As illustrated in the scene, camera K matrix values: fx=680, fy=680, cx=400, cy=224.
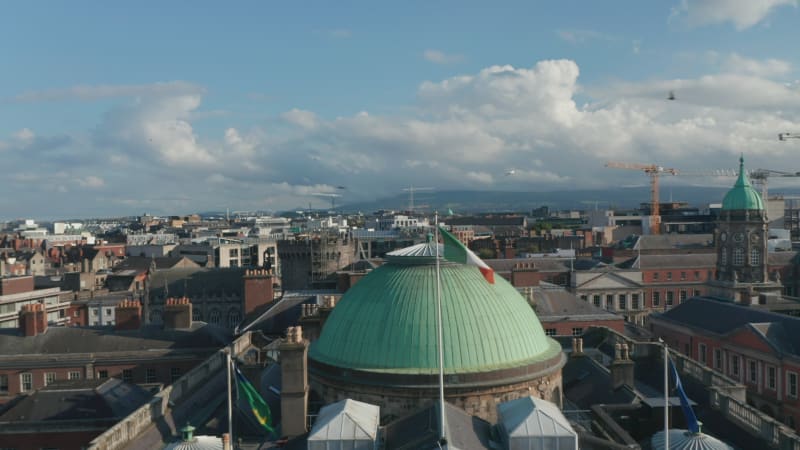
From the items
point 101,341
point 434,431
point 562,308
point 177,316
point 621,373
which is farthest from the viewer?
point 562,308

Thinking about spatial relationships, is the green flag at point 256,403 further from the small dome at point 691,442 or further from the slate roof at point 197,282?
the slate roof at point 197,282

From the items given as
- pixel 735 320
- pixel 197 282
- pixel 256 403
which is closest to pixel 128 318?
pixel 256 403

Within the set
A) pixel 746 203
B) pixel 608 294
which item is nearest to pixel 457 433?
pixel 746 203

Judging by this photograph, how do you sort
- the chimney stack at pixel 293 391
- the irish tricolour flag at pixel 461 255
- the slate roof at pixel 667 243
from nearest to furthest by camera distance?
the chimney stack at pixel 293 391 → the irish tricolour flag at pixel 461 255 → the slate roof at pixel 667 243

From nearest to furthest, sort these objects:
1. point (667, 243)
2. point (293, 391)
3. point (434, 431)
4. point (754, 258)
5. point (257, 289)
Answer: point (434, 431) → point (293, 391) → point (257, 289) → point (754, 258) → point (667, 243)

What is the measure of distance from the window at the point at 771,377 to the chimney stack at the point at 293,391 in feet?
129

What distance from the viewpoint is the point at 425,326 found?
2211 centimetres

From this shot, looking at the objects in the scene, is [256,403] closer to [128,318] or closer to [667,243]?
[128,318]

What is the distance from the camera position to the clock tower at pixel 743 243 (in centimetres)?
7138

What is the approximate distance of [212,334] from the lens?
47.9 m

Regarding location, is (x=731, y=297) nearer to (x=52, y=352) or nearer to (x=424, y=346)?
(x=424, y=346)

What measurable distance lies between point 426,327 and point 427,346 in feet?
2.08

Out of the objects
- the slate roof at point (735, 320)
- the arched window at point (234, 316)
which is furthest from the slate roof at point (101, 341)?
the arched window at point (234, 316)

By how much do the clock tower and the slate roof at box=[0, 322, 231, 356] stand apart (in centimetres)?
5183
